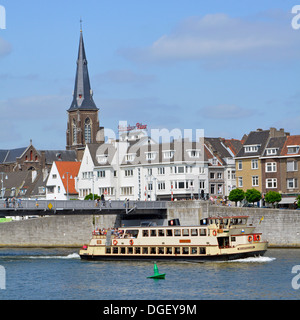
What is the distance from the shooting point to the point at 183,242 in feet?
290

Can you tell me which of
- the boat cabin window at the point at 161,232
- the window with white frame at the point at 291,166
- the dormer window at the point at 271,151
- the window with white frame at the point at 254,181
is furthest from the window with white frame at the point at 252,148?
the boat cabin window at the point at 161,232

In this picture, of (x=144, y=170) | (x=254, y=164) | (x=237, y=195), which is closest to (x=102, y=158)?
(x=144, y=170)

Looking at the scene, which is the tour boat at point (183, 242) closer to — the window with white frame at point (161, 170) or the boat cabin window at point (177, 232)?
the boat cabin window at point (177, 232)

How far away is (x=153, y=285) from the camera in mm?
68062

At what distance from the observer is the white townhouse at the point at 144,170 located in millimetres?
136000

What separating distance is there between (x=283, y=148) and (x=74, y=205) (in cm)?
3706

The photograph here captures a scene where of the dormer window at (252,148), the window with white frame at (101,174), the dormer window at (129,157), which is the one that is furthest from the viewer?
the window with white frame at (101,174)

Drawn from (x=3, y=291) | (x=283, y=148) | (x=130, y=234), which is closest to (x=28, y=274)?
(x=3, y=291)

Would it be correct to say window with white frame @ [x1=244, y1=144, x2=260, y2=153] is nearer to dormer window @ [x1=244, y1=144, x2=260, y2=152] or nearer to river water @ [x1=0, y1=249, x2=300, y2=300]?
dormer window @ [x1=244, y1=144, x2=260, y2=152]

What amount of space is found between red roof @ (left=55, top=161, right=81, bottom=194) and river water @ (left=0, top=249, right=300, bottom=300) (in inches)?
2481

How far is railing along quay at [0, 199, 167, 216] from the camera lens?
9875 cm

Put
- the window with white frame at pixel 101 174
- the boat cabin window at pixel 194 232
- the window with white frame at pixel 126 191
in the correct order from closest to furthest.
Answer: the boat cabin window at pixel 194 232 < the window with white frame at pixel 126 191 < the window with white frame at pixel 101 174

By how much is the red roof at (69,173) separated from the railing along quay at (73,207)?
43.7 meters
